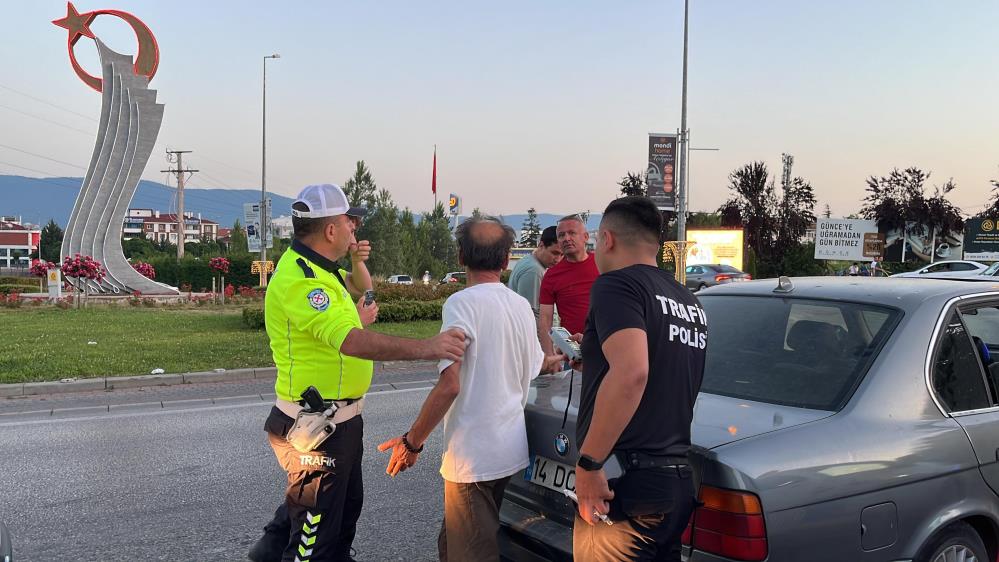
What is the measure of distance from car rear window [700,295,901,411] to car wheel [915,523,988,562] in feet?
2.00

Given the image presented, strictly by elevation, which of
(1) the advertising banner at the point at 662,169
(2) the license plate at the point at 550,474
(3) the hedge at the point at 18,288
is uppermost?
(1) the advertising banner at the point at 662,169

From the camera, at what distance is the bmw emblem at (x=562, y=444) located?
2853 millimetres

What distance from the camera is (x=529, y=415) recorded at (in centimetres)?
311

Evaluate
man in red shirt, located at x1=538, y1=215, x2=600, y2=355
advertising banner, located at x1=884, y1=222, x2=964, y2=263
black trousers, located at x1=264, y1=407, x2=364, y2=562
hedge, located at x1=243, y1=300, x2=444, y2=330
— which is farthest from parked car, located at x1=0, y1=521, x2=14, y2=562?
advertising banner, located at x1=884, y1=222, x2=964, y2=263

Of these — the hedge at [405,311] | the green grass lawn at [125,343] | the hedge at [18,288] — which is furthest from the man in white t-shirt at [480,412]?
the hedge at [18,288]

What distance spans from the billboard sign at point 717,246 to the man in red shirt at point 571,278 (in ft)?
98.6

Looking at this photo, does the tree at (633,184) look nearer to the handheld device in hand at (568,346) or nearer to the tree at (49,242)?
the handheld device in hand at (568,346)

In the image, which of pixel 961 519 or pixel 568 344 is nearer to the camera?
pixel 961 519

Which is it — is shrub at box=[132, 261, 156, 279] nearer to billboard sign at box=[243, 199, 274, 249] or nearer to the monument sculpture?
the monument sculpture

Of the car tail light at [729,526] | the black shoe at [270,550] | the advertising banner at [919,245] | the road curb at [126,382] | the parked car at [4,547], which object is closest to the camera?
the car tail light at [729,526]

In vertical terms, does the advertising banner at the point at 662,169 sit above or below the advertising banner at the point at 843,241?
above

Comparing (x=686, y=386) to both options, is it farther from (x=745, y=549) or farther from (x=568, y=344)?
(x=568, y=344)

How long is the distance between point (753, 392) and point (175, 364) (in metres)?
9.39

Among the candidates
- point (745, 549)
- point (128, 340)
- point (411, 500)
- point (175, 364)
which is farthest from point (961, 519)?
point (128, 340)
